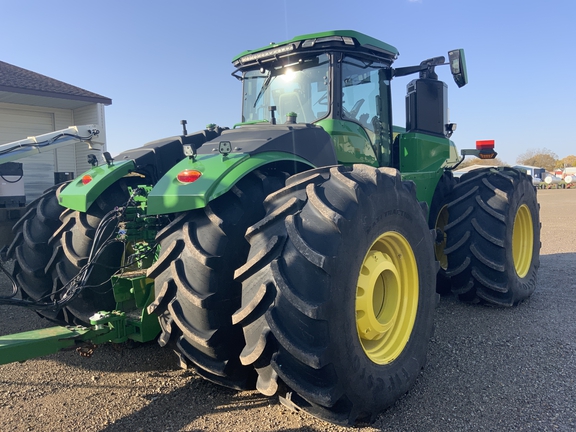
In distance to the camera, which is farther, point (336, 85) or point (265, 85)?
point (265, 85)

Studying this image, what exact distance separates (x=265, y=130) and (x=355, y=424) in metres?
1.98

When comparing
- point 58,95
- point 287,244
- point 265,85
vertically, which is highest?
point 58,95

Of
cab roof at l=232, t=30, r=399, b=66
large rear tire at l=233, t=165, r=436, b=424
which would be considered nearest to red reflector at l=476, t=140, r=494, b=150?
cab roof at l=232, t=30, r=399, b=66

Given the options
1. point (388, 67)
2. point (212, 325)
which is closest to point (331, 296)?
point (212, 325)

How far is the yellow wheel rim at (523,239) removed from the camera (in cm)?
559

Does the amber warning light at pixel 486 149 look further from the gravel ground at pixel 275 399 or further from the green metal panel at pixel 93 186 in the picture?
the green metal panel at pixel 93 186

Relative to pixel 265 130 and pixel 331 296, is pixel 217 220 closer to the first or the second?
pixel 331 296

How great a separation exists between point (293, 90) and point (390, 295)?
208 centimetres

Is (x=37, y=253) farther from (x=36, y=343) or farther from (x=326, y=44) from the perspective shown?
(x=326, y=44)

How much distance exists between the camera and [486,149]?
18.5 feet

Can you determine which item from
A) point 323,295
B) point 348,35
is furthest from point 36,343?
point 348,35

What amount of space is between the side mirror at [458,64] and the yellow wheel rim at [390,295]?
7.78 ft

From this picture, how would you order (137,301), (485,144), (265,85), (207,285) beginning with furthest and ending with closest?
1. (485,144)
2. (265,85)
3. (137,301)
4. (207,285)

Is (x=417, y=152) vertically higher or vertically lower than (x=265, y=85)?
lower
